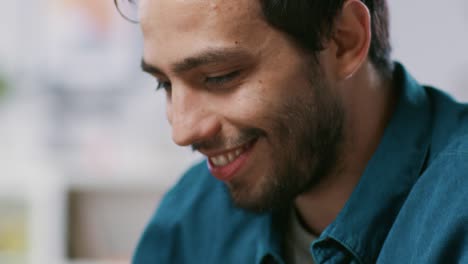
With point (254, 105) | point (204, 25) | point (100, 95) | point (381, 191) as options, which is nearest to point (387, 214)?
point (381, 191)

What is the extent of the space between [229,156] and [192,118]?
0.30 ft

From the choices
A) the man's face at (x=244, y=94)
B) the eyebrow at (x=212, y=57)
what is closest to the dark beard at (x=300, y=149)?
the man's face at (x=244, y=94)

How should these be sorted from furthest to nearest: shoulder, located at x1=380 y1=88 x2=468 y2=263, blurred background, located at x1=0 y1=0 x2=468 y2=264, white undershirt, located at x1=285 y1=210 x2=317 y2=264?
1. blurred background, located at x1=0 y1=0 x2=468 y2=264
2. white undershirt, located at x1=285 y1=210 x2=317 y2=264
3. shoulder, located at x1=380 y1=88 x2=468 y2=263

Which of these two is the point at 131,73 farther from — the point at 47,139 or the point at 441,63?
the point at 441,63

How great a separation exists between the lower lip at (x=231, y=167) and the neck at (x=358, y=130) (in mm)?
152

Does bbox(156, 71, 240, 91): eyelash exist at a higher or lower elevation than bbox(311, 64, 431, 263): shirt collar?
higher

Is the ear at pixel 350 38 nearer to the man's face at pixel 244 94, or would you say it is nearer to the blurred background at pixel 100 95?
the man's face at pixel 244 94

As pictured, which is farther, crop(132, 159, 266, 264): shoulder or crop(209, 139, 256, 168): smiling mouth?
crop(132, 159, 266, 264): shoulder

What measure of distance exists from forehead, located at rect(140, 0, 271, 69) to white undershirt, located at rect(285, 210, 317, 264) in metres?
0.37

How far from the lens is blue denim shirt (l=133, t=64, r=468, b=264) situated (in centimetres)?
89

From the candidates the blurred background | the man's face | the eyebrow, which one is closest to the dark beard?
the man's face

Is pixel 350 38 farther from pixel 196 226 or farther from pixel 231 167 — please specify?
pixel 196 226

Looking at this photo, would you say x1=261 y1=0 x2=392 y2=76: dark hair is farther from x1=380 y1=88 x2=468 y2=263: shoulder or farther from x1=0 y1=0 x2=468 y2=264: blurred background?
x1=0 y1=0 x2=468 y2=264: blurred background

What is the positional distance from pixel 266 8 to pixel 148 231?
0.52 metres
